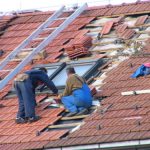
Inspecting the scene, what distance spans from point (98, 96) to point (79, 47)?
3.08 meters

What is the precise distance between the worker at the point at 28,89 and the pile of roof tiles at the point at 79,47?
80.3 inches

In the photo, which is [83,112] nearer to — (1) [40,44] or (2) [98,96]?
(2) [98,96]

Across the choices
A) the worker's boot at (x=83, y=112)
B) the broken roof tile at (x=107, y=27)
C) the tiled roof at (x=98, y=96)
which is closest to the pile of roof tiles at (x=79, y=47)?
the tiled roof at (x=98, y=96)

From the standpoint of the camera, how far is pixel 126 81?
2359cm

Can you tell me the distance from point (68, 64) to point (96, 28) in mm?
2706

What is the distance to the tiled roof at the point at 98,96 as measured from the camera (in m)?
21.0

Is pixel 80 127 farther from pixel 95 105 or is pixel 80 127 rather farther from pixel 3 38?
pixel 3 38

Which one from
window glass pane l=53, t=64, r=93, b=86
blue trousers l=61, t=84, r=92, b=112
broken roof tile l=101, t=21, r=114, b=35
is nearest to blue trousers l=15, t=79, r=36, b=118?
blue trousers l=61, t=84, r=92, b=112

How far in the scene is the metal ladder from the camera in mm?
25156

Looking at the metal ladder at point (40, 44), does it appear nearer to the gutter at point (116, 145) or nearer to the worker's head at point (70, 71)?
the worker's head at point (70, 71)

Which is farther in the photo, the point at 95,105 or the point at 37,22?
the point at 37,22

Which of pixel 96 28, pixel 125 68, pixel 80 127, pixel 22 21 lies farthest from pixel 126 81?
pixel 22 21

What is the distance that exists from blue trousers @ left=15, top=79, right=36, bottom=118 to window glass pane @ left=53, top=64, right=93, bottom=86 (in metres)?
1.37

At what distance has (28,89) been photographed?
76.3 feet
